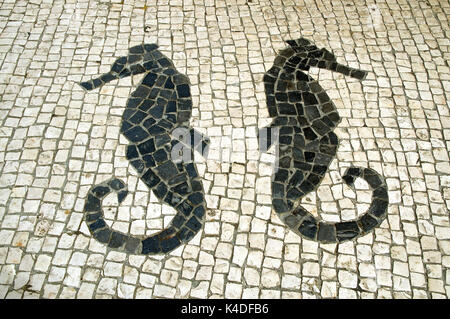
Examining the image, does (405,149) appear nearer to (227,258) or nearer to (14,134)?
(227,258)

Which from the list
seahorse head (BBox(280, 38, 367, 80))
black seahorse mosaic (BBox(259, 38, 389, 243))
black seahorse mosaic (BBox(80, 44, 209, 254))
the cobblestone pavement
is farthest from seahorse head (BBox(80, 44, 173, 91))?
seahorse head (BBox(280, 38, 367, 80))

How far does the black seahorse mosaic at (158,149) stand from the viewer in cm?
490

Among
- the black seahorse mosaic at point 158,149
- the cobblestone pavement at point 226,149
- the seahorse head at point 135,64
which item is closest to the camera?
the cobblestone pavement at point 226,149

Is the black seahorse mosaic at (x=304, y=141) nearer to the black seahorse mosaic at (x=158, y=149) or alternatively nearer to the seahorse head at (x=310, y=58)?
the seahorse head at (x=310, y=58)

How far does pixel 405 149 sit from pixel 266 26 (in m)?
3.11

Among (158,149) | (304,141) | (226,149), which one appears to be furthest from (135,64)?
(304,141)

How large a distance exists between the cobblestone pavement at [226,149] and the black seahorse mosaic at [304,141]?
0.11m

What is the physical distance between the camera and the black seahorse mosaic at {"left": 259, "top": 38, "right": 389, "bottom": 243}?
4992 millimetres

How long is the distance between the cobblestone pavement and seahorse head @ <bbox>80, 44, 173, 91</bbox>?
0.13 meters

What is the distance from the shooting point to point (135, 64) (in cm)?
649

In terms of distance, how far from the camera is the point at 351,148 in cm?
562

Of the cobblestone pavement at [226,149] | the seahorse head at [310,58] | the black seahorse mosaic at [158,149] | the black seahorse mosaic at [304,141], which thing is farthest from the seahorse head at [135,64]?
the seahorse head at [310,58]

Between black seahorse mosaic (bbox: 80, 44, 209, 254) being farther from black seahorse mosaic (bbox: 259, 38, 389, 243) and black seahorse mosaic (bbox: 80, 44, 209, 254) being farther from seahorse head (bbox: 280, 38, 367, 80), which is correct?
seahorse head (bbox: 280, 38, 367, 80)
